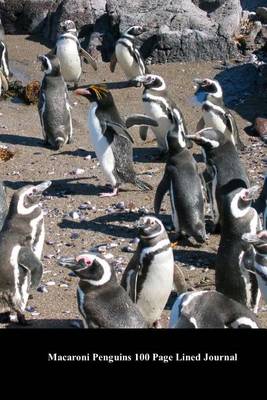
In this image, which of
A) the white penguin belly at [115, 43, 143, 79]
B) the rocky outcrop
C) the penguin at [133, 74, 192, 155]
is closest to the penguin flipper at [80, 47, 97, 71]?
the white penguin belly at [115, 43, 143, 79]

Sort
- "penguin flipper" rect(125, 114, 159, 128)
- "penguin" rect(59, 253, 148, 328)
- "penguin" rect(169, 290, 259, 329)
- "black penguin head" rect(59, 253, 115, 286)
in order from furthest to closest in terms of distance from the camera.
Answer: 1. "penguin flipper" rect(125, 114, 159, 128)
2. "black penguin head" rect(59, 253, 115, 286)
3. "penguin" rect(59, 253, 148, 328)
4. "penguin" rect(169, 290, 259, 329)

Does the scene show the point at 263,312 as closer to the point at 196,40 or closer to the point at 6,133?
the point at 6,133

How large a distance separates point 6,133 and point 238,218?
4800 mm

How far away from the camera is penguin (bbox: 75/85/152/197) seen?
9.16m

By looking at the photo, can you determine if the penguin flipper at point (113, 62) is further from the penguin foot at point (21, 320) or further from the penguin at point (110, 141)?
the penguin foot at point (21, 320)

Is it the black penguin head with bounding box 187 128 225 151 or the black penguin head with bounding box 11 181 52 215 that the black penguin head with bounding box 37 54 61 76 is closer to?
the black penguin head with bounding box 187 128 225 151

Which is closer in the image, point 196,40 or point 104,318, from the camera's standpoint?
point 104,318

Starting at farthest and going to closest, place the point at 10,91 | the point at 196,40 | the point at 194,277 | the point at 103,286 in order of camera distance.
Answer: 1. the point at 196,40
2. the point at 10,91
3. the point at 194,277
4. the point at 103,286

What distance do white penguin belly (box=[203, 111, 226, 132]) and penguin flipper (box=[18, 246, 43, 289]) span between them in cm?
407

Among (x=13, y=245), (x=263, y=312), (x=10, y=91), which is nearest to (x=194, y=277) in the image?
(x=263, y=312)

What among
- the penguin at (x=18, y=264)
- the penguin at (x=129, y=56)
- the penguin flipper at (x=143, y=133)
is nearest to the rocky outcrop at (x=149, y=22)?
the penguin at (x=129, y=56)

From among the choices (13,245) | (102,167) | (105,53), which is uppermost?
(13,245)

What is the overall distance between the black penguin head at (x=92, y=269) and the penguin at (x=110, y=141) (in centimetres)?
322
